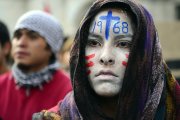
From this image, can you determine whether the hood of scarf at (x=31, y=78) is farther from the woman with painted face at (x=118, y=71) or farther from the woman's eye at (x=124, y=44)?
the woman's eye at (x=124, y=44)

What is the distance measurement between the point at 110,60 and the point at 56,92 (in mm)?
1546

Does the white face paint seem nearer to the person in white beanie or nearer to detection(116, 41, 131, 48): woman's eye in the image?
detection(116, 41, 131, 48): woman's eye

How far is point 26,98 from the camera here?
4.12 meters

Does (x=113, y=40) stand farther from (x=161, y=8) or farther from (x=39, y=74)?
(x=161, y=8)

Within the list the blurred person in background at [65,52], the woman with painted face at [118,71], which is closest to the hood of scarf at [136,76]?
the woman with painted face at [118,71]

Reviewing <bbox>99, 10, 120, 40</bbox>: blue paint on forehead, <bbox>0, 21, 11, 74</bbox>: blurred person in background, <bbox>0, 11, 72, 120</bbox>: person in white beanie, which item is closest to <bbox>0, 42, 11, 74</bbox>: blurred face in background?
<bbox>0, 21, 11, 74</bbox>: blurred person in background

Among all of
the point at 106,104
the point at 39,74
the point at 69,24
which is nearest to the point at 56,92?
the point at 39,74

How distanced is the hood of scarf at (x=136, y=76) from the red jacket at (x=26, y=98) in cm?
140

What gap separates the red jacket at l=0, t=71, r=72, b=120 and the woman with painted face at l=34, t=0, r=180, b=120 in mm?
1282

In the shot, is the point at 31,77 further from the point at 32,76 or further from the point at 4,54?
the point at 4,54

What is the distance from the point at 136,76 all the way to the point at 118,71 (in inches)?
4.0

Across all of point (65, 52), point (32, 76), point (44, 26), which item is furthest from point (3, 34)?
point (65, 52)

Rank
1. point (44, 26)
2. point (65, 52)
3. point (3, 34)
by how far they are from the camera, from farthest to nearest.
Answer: point (65, 52)
point (3, 34)
point (44, 26)

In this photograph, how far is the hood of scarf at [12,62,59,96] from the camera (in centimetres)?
414
